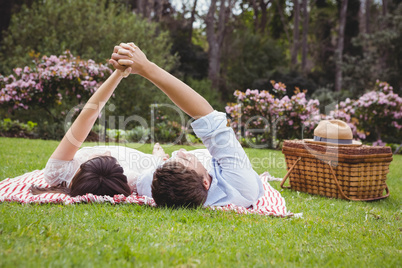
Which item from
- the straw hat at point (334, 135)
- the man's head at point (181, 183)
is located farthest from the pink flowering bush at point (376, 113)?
the man's head at point (181, 183)

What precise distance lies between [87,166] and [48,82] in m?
6.96

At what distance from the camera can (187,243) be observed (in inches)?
82.4

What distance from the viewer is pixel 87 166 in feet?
10.2

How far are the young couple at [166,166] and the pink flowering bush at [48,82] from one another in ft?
20.4

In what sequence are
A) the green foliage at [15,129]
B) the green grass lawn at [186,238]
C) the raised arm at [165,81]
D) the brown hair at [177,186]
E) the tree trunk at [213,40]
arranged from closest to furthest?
the green grass lawn at [186,238], the raised arm at [165,81], the brown hair at [177,186], the green foliage at [15,129], the tree trunk at [213,40]

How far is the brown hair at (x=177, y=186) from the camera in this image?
111 inches

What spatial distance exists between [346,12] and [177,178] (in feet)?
76.7

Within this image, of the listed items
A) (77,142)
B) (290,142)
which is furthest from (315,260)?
(290,142)

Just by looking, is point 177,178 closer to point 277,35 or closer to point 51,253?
point 51,253

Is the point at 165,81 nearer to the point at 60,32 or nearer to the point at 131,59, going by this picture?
the point at 131,59

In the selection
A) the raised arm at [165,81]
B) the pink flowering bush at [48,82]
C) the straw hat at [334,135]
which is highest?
the pink flowering bush at [48,82]

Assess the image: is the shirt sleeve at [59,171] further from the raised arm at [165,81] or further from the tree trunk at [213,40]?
the tree trunk at [213,40]

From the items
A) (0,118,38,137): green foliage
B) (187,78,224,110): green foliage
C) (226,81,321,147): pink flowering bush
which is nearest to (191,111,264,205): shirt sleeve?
(226,81,321,147): pink flowering bush

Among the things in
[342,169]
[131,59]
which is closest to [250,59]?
[342,169]
